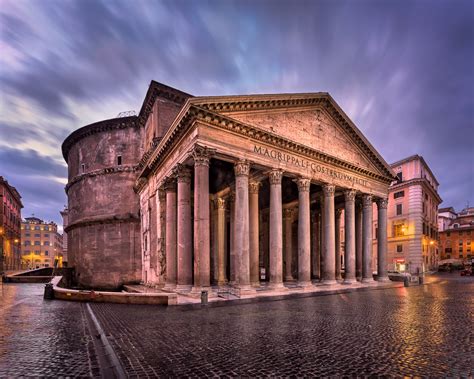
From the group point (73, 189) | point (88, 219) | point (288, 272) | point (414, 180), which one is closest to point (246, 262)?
point (288, 272)

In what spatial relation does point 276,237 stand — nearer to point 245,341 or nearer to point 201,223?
point 201,223

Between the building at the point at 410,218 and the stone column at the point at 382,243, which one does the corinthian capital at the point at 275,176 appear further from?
the building at the point at 410,218

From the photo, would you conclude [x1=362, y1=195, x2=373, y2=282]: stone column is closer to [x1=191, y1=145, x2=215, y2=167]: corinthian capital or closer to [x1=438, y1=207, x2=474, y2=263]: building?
[x1=191, y1=145, x2=215, y2=167]: corinthian capital

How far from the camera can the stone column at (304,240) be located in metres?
19.7

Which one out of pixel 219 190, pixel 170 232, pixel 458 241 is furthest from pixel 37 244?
pixel 458 241

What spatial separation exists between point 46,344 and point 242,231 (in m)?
10.2

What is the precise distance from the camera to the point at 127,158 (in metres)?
31.5

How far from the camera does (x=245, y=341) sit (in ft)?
24.8

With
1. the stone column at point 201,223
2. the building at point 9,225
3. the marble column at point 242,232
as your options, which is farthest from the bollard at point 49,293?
the building at point 9,225

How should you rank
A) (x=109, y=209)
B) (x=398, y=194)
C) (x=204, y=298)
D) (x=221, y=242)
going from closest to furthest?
(x=204, y=298) < (x=221, y=242) < (x=109, y=209) < (x=398, y=194)

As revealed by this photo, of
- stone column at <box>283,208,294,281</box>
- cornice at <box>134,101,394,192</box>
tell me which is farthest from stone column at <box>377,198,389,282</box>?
stone column at <box>283,208,294,281</box>

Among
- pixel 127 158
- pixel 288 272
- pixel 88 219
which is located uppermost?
pixel 127 158

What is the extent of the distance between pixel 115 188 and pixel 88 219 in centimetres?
452

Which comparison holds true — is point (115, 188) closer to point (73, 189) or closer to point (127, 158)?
point (127, 158)
